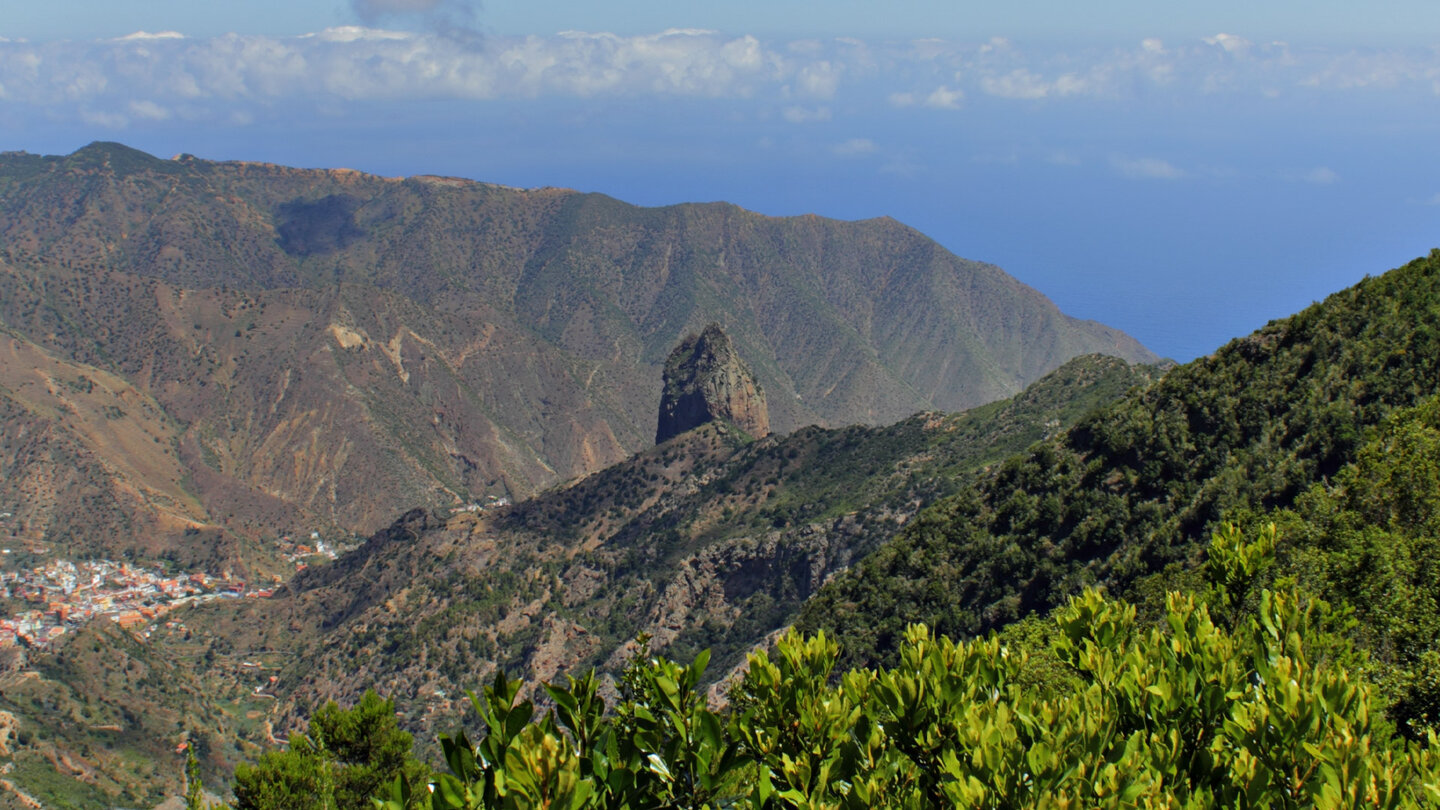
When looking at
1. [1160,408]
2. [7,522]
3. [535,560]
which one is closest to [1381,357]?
[1160,408]

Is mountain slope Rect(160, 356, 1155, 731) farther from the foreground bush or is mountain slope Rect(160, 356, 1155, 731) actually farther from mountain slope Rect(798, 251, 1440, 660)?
the foreground bush

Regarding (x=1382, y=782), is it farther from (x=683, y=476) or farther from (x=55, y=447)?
(x=55, y=447)

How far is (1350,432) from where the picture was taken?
4262 centimetres

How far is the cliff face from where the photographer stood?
154 m

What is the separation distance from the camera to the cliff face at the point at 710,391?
154 meters

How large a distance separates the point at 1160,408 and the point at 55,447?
151443 millimetres

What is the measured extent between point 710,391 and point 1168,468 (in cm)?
10644

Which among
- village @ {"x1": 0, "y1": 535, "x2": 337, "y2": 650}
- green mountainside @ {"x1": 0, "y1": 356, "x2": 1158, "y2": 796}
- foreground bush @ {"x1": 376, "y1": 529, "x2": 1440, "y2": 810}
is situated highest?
foreground bush @ {"x1": 376, "y1": 529, "x2": 1440, "y2": 810}

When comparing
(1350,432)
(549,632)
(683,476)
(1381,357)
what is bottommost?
(549,632)

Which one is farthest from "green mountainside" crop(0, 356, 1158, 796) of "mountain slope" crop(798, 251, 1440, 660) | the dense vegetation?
the dense vegetation

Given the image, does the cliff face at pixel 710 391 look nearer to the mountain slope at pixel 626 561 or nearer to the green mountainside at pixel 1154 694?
the mountain slope at pixel 626 561

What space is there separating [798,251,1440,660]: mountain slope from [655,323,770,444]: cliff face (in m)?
93.5

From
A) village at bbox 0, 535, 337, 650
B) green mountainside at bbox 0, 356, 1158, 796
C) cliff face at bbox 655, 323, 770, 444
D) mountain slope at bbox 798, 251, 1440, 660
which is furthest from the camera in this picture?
cliff face at bbox 655, 323, 770, 444

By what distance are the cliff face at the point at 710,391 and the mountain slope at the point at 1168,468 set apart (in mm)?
93491
